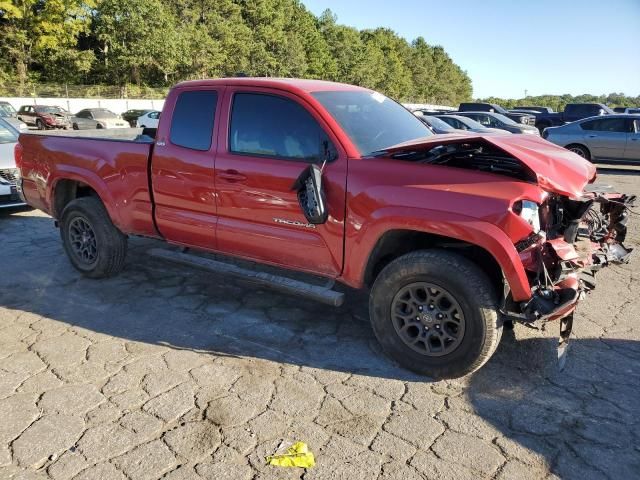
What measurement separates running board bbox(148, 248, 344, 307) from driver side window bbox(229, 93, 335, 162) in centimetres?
92

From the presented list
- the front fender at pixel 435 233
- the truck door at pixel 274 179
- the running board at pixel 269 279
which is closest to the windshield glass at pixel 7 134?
the running board at pixel 269 279

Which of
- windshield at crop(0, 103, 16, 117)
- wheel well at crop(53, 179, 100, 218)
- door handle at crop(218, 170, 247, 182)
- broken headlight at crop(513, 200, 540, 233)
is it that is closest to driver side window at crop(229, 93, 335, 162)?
door handle at crop(218, 170, 247, 182)

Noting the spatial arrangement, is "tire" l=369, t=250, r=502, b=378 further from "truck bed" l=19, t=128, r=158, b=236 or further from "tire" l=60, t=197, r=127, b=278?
"tire" l=60, t=197, r=127, b=278

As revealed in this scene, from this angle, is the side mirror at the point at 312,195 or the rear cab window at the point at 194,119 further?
the rear cab window at the point at 194,119

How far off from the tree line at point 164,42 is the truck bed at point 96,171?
78.3ft

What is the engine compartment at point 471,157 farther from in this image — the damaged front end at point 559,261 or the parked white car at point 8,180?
the parked white car at point 8,180

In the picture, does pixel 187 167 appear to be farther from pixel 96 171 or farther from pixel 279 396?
pixel 279 396

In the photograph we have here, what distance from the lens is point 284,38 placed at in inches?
2012

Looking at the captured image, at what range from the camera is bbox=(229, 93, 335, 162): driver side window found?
12.4 ft

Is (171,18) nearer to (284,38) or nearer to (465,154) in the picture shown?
(284,38)

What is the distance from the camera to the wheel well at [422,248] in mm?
3393

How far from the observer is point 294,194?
12.3 ft

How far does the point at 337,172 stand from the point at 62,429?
89.9 inches

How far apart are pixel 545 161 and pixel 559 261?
69 centimetres
